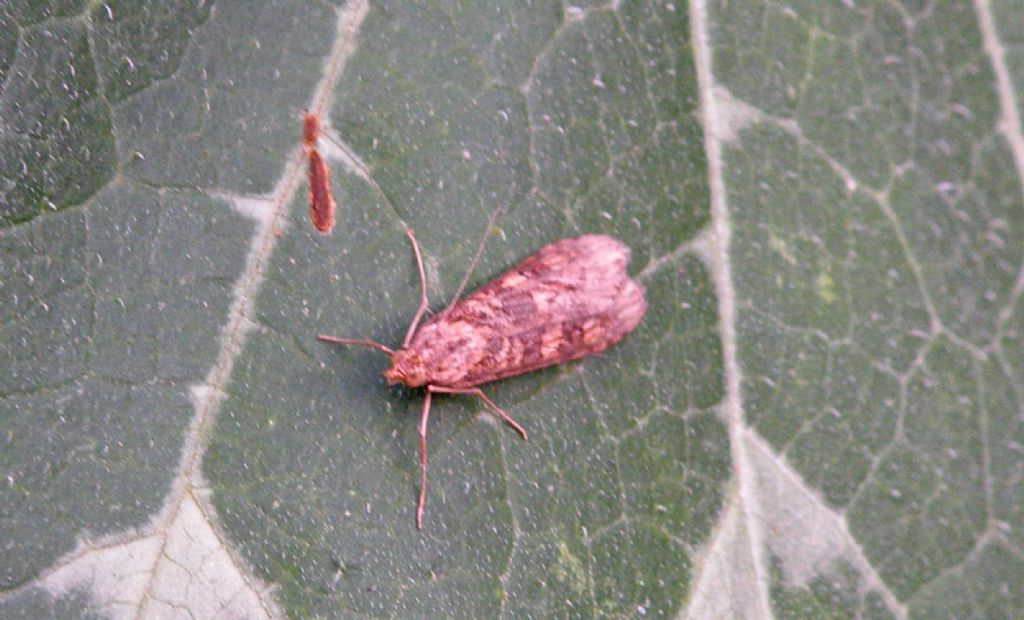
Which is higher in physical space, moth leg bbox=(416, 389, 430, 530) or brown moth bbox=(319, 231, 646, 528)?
brown moth bbox=(319, 231, 646, 528)

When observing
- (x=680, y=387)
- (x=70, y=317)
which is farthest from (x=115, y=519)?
(x=680, y=387)

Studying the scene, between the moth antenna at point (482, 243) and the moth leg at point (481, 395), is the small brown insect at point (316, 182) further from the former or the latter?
the moth leg at point (481, 395)

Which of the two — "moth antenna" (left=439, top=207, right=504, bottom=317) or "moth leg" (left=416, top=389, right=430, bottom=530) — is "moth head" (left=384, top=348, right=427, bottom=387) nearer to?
"moth leg" (left=416, top=389, right=430, bottom=530)

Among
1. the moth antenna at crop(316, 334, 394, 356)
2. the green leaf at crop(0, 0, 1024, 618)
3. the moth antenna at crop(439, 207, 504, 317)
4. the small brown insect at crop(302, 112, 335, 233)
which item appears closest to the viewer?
the green leaf at crop(0, 0, 1024, 618)

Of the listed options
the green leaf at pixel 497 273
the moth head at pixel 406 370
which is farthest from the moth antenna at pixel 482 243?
the moth head at pixel 406 370

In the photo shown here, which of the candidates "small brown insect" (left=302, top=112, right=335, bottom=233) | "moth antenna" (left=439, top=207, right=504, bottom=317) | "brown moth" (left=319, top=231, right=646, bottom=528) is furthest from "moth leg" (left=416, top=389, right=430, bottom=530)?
"small brown insect" (left=302, top=112, right=335, bottom=233)
